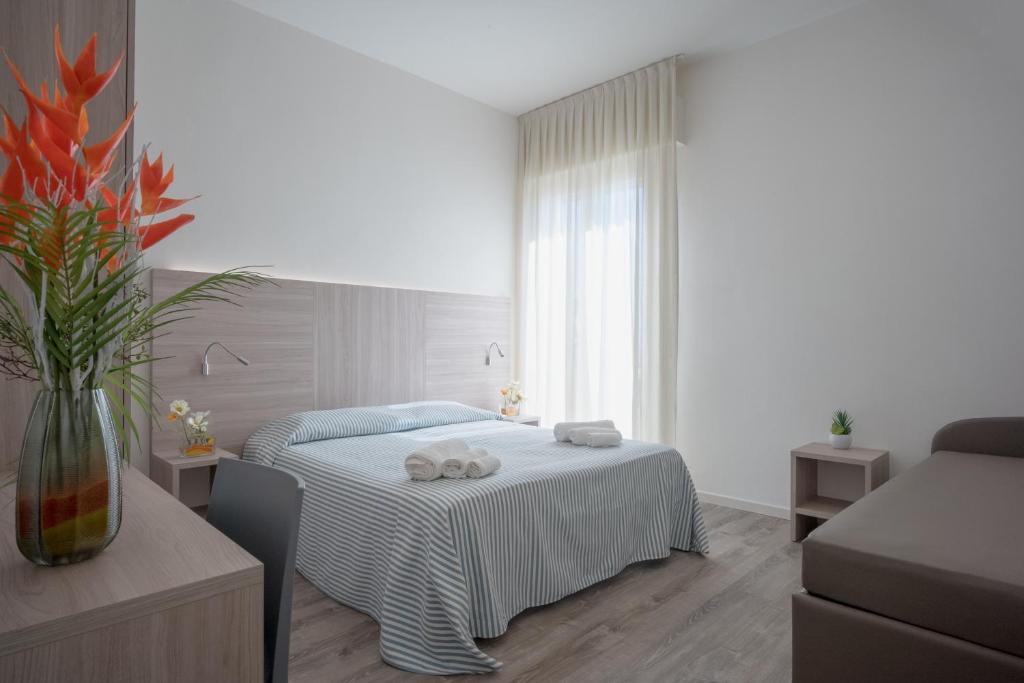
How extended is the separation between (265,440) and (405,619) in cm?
152

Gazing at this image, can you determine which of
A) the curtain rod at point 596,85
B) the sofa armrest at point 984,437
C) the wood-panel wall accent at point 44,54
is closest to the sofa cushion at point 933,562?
the sofa armrest at point 984,437

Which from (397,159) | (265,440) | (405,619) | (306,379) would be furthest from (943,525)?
(397,159)

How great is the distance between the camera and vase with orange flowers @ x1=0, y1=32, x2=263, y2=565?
0.80 metres

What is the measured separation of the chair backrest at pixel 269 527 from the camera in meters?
1.08

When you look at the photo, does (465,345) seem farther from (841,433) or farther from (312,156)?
(841,433)

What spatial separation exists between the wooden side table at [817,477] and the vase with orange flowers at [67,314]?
10.6ft

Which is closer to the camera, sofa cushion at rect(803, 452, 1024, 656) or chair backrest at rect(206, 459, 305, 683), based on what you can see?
chair backrest at rect(206, 459, 305, 683)

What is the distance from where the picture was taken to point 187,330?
10.1ft

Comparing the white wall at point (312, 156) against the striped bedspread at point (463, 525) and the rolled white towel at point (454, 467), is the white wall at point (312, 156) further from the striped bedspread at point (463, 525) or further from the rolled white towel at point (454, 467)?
the rolled white towel at point (454, 467)

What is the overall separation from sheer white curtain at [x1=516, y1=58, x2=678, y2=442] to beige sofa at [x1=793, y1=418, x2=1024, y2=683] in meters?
2.29

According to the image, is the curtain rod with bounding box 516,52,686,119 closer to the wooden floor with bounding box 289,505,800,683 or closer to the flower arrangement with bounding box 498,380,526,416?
the flower arrangement with bounding box 498,380,526,416

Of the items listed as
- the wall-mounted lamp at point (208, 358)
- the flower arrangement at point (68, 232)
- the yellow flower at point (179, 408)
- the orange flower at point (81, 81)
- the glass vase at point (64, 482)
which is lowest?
the yellow flower at point (179, 408)

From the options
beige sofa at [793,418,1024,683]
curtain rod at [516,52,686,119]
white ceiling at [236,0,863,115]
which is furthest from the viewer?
curtain rod at [516,52,686,119]

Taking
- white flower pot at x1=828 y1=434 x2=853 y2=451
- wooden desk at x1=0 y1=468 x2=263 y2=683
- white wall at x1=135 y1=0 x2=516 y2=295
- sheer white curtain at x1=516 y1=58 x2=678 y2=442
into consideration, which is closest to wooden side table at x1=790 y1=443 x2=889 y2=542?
white flower pot at x1=828 y1=434 x2=853 y2=451
